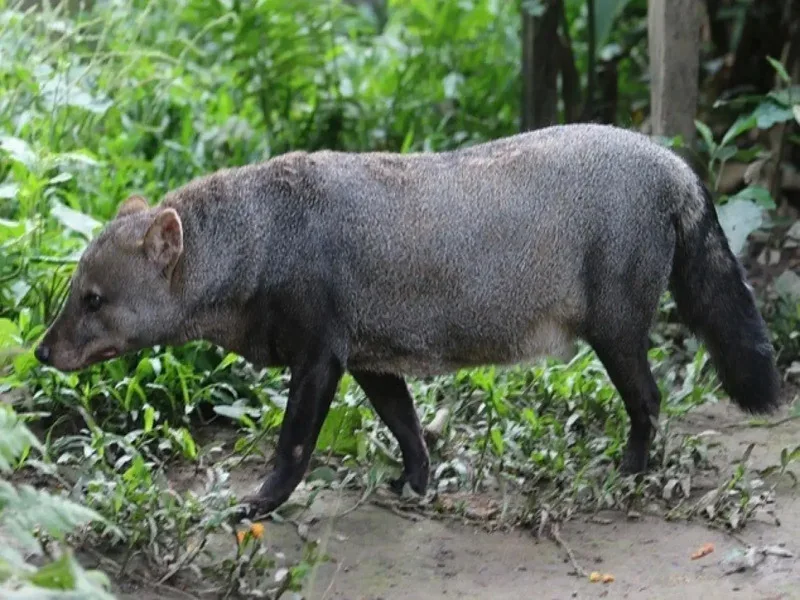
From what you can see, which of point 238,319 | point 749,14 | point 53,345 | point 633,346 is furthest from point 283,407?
point 749,14

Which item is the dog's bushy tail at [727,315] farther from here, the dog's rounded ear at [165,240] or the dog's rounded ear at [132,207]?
the dog's rounded ear at [132,207]

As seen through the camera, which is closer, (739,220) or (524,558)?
(524,558)

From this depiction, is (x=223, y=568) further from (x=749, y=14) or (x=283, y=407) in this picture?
(x=749, y=14)

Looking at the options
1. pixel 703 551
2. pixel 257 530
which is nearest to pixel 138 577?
pixel 257 530

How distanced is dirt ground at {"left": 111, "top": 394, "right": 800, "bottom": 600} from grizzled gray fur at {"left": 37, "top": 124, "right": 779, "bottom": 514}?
0.32m

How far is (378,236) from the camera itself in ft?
16.6

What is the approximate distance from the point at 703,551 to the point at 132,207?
7.72ft

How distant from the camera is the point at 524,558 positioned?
15.7ft

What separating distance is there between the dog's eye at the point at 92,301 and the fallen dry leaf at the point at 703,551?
2197mm

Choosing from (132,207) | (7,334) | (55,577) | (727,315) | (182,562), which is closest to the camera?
(55,577)

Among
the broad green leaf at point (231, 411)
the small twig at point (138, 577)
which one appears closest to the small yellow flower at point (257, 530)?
the small twig at point (138, 577)

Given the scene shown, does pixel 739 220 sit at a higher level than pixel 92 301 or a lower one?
lower

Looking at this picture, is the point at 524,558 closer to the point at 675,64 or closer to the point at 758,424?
the point at 758,424

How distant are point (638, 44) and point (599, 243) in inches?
164
